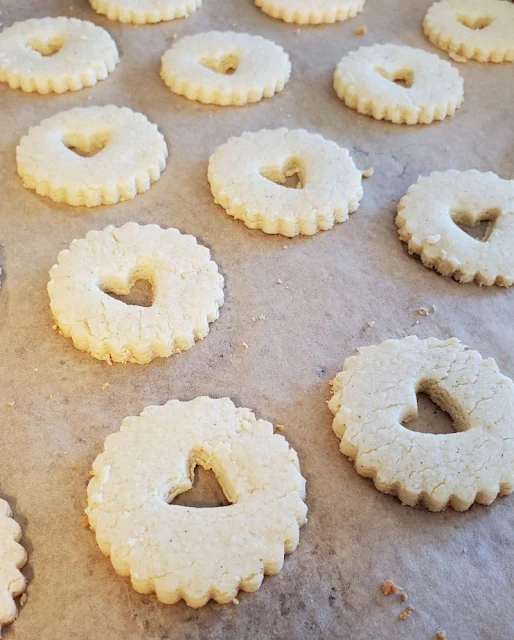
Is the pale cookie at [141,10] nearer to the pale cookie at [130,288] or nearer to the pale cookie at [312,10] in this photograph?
the pale cookie at [312,10]

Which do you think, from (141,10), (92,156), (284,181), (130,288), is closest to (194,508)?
(130,288)

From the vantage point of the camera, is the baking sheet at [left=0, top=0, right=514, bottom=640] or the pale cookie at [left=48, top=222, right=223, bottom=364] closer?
the baking sheet at [left=0, top=0, right=514, bottom=640]

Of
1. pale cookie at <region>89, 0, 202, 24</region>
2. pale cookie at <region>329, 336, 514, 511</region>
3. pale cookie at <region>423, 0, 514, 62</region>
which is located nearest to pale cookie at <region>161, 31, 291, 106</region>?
pale cookie at <region>89, 0, 202, 24</region>

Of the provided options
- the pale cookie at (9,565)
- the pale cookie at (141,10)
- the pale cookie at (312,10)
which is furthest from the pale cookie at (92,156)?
the pale cookie at (9,565)

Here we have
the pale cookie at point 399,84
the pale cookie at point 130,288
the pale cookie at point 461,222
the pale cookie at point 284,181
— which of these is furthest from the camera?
the pale cookie at point 399,84

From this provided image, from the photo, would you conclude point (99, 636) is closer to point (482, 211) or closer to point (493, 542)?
point (493, 542)

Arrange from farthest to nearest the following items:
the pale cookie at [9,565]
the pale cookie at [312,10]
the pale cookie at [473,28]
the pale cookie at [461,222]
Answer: the pale cookie at [312,10], the pale cookie at [473,28], the pale cookie at [461,222], the pale cookie at [9,565]

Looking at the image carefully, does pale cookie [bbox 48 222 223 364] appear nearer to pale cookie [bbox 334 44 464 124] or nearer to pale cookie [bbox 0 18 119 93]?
pale cookie [bbox 0 18 119 93]
